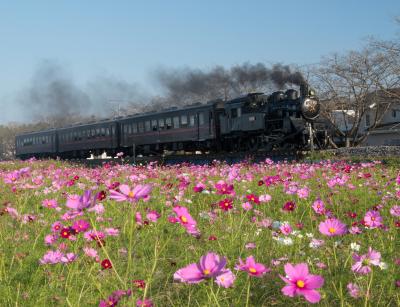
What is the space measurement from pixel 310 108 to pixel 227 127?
155 inches

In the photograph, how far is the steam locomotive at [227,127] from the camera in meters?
21.9

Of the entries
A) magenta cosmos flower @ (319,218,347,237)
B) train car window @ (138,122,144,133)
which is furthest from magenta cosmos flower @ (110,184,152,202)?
train car window @ (138,122,144,133)

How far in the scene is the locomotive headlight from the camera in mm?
21625

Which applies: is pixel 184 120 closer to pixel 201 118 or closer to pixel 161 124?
pixel 201 118

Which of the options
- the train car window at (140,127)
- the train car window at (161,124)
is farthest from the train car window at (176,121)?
the train car window at (140,127)

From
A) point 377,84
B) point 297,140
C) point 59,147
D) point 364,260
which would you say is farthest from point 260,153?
point 59,147

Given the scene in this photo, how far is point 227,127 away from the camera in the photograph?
23.8 metres

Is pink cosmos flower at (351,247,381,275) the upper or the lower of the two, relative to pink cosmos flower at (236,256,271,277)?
lower

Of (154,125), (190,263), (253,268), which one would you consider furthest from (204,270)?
(154,125)

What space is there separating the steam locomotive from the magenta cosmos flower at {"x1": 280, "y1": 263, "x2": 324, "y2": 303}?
790 inches

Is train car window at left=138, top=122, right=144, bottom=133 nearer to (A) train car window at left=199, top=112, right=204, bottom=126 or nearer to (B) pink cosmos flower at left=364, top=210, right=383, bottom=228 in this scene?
(A) train car window at left=199, top=112, right=204, bottom=126

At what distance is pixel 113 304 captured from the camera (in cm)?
182

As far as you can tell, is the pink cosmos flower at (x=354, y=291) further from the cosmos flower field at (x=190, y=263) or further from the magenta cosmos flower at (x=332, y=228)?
the magenta cosmos flower at (x=332, y=228)

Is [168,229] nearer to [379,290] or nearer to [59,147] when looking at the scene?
[379,290]
